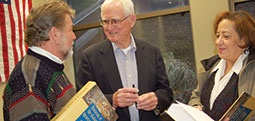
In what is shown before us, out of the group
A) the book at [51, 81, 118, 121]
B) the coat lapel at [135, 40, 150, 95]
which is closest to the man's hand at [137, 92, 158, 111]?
the coat lapel at [135, 40, 150, 95]

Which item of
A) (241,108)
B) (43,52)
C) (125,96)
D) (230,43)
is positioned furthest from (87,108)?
(230,43)

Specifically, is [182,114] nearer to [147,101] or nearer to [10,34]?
[147,101]

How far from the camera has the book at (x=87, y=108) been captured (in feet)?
3.93

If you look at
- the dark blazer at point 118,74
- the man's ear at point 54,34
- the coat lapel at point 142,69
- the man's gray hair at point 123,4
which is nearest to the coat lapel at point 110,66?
the dark blazer at point 118,74

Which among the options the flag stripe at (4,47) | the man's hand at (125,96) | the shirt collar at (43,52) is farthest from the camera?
the flag stripe at (4,47)

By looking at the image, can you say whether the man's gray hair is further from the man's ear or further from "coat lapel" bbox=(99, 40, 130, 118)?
the man's ear

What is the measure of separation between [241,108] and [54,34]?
1.09m

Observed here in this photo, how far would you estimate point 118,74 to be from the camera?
1966mm

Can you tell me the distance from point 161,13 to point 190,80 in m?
0.93

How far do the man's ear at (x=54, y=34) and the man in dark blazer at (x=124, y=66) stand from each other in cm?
63

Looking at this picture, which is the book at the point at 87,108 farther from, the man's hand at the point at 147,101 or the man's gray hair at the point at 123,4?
the man's gray hair at the point at 123,4

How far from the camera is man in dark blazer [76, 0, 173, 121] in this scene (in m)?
1.96

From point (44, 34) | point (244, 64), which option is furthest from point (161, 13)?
point (44, 34)

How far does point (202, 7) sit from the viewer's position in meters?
3.18
